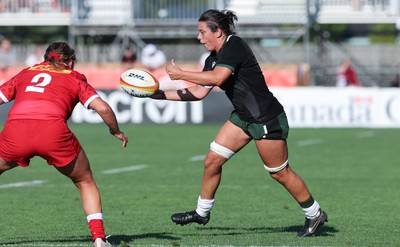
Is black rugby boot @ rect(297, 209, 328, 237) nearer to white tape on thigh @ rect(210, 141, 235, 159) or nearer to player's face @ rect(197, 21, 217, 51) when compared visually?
white tape on thigh @ rect(210, 141, 235, 159)

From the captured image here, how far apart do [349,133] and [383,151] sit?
16.5 feet

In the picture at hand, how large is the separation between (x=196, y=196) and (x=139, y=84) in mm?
3730

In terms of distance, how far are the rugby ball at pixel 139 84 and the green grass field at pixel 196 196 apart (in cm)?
130

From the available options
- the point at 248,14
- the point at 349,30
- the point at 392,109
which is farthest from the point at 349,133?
the point at 349,30

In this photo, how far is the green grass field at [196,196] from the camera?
964 centimetres

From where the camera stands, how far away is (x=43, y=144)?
8.33 meters

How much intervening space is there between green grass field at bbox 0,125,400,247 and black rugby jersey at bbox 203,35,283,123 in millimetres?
1121

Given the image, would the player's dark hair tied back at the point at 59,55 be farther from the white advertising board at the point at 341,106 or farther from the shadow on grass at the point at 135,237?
the white advertising board at the point at 341,106

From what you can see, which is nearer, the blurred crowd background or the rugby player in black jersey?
the rugby player in black jersey

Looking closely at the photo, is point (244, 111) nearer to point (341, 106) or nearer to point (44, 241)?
point (44, 241)

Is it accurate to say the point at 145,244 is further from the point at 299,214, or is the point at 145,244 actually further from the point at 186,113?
the point at 186,113

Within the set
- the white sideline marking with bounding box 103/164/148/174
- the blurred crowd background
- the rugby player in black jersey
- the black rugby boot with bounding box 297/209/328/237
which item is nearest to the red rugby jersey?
the rugby player in black jersey

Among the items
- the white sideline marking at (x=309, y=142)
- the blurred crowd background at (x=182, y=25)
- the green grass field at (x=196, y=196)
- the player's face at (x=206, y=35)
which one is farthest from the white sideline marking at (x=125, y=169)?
the blurred crowd background at (x=182, y=25)

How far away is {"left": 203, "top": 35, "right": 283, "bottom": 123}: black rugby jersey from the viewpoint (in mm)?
9469
